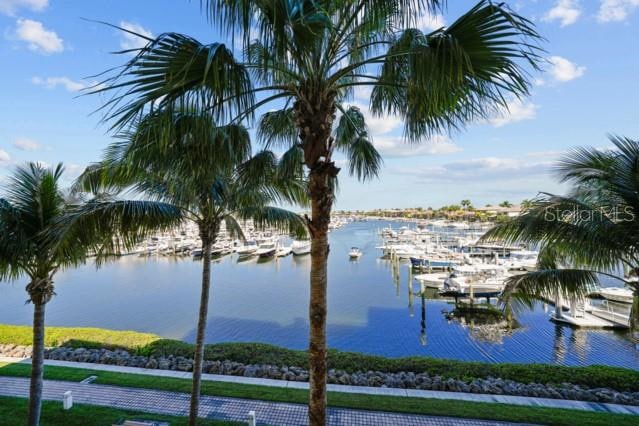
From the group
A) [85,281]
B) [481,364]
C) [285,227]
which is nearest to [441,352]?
[481,364]

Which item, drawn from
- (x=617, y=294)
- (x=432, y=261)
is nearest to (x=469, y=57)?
(x=617, y=294)

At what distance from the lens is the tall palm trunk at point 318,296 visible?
12.4ft

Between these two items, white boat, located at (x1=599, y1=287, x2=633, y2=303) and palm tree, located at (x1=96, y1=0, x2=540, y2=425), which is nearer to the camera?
palm tree, located at (x1=96, y1=0, x2=540, y2=425)

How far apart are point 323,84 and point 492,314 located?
21.6 m

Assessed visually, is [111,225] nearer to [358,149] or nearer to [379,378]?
[358,149]

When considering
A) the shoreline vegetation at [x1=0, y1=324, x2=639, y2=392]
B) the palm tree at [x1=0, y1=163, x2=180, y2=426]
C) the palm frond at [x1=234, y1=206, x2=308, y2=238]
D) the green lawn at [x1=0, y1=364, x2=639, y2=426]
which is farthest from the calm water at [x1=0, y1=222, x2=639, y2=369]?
the palm tree at [x1=0, y1=163, x2=180, y2=426]

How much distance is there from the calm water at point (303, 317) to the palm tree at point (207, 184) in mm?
10633

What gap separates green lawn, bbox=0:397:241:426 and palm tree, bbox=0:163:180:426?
1243mm

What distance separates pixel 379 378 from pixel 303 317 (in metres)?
11.0

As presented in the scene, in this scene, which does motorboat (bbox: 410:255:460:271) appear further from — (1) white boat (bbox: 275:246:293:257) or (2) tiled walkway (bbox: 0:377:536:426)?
(2) tiled walkway (bbox: 0:377:536:426)

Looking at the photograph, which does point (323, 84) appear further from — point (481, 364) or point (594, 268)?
point (481, 364)

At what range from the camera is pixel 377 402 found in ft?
24.3

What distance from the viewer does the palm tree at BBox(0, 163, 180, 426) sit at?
476 centimetres

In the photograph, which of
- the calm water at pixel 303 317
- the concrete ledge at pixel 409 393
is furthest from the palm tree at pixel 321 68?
the calm water at pixel 303 317
